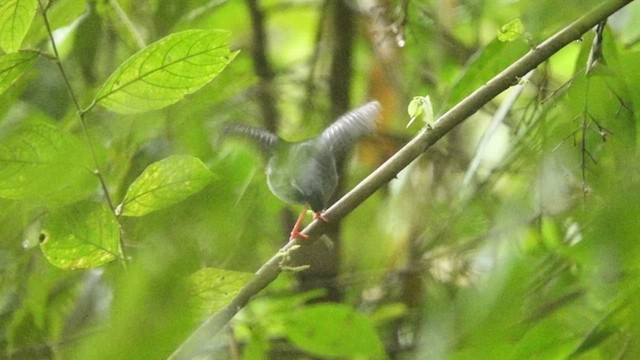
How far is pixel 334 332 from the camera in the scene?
0.59 meters

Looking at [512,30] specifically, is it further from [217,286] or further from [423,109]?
[217,286]

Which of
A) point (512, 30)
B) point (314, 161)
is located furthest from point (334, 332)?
point (512, 30)

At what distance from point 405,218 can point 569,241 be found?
38cm

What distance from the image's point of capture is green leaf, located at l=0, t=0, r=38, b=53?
0.50 meters

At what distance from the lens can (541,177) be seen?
1.82 ft

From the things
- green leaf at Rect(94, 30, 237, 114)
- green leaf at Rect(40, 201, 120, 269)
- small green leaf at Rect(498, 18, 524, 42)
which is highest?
green leaf at Rect(94, 30, 237, 114)

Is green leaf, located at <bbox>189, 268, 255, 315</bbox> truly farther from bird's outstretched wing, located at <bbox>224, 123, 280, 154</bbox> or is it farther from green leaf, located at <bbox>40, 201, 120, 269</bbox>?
bird's outstretched wing, located at <bbox>224, 123, 280, 154</bbox>

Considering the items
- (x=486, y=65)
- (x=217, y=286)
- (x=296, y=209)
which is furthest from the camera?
(x=296, y=209)

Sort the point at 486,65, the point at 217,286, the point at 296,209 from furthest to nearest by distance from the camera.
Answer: the point at 296,209, the point at 486,65, the point at 217,286

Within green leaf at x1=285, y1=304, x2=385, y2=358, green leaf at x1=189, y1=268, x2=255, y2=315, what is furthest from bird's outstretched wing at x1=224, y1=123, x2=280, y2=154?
green leaf at x1=189, y1=268, x2=255, y2=315

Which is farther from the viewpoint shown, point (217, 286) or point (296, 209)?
point (296, 209)

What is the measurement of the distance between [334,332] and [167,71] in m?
0.21

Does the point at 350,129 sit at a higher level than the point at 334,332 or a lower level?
higher

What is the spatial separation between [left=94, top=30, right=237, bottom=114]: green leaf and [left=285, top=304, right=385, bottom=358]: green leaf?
19 centimetres
